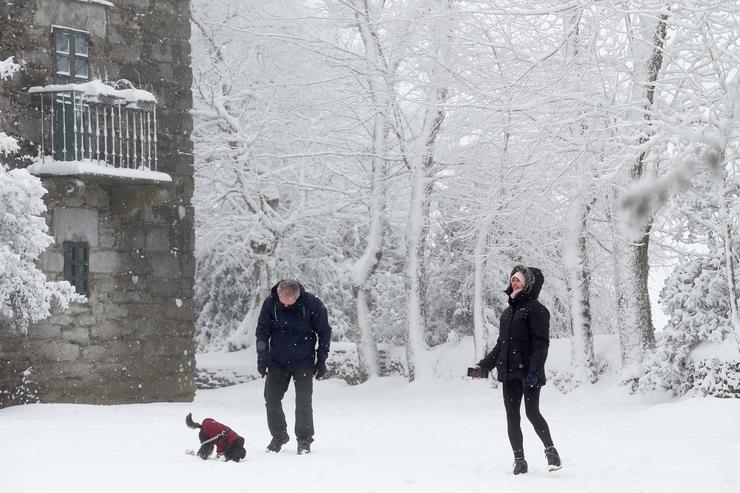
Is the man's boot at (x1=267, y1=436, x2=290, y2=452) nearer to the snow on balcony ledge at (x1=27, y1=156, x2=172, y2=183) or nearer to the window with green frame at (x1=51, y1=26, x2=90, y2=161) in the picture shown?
the snow on balcony ledge at (x1=27, y1=156, x2=172, y2=183)

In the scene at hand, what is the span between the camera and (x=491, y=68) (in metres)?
16.6

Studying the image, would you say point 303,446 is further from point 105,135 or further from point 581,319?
point 581,319

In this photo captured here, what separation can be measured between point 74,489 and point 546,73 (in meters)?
→ 10.4

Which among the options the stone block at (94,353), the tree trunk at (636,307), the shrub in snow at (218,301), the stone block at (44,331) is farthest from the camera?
the shrub in snow at (218,301)

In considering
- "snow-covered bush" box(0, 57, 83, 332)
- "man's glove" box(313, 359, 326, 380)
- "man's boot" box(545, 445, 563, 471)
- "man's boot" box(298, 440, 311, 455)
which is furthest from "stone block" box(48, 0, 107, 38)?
"man's boot" box(545, 445, 563, 471)

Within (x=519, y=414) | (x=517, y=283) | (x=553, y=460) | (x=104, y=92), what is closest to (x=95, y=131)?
(x=104, y=92)

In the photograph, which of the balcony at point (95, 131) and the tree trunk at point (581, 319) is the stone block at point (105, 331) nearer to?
the balcony at point (95, 131)

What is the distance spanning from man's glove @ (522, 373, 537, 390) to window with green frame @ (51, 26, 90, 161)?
827 cm

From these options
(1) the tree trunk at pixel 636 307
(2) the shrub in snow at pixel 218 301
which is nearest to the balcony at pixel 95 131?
(1) the tree trunk at pixel 636 307

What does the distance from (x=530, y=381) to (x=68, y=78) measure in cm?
914

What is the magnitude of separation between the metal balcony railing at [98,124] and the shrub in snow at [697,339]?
25.3 feet

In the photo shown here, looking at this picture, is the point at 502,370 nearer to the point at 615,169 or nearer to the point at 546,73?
the point at 615,169

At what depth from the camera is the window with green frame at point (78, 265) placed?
13805 mm

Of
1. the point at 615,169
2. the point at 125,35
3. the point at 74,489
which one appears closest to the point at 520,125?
the point at 615,169
